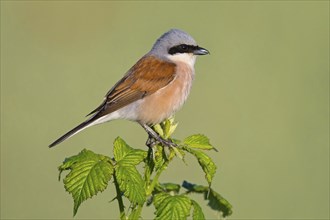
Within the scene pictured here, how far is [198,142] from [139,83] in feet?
4.60

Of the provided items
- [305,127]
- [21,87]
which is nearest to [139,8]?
[21,87]

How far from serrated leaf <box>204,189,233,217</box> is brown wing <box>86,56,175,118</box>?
1093 millimetres

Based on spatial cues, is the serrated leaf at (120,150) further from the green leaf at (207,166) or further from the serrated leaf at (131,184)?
the green leaf at (207,166)

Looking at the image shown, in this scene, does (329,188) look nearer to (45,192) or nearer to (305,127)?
(305,127)

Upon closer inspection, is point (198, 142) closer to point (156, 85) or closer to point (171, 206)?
point (171, 206)

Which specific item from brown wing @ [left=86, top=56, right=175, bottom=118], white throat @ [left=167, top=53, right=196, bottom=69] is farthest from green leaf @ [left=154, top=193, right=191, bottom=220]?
white throat @ [left=167, top=53, right=196, bottom=69]

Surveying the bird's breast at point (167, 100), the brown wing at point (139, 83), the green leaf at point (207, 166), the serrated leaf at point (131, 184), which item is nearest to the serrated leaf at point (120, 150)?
the serrated leaf at point (131, 184)

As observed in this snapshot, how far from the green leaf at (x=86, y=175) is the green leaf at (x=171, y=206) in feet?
0.58

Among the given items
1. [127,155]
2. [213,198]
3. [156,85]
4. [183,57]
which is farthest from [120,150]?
[183,57]

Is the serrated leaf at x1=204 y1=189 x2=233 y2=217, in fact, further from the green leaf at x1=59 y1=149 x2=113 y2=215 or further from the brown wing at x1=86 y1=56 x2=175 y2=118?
the brown wing at x1=86 y1=56 x2=175 y2=118

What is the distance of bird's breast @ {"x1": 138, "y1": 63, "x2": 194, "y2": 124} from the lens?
146 inches

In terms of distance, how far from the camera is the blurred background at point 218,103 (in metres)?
5.66

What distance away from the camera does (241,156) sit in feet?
20.2

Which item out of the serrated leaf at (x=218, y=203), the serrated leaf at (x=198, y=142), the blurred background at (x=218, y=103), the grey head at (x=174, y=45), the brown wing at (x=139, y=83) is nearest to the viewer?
the serrated leaf at (x=198, y=142)
